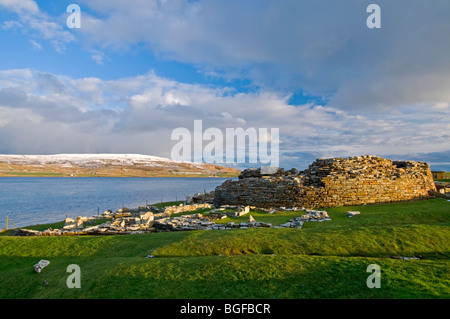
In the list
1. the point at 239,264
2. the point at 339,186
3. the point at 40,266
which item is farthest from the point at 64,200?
the point at 239,264

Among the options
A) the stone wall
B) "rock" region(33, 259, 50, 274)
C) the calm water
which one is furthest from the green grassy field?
the calm water

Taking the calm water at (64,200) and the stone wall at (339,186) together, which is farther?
the calm water at (64,200)

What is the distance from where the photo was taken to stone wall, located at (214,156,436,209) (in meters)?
20.4

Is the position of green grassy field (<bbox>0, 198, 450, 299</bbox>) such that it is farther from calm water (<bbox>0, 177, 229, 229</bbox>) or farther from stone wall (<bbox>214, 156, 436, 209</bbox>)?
calm water (<bbox>0, 177, 229, 229</bbox>)

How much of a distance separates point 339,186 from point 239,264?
15.8m

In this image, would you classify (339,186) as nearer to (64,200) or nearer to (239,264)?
(239,264)

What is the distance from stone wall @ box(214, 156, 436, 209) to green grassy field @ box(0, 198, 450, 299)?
9981 millimetres

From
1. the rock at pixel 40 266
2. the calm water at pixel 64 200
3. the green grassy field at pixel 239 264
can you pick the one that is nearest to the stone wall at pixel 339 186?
the green grassy field at pixel 239 264

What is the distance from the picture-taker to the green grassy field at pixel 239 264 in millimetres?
6178

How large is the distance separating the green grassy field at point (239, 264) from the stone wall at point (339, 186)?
9981 millimetres

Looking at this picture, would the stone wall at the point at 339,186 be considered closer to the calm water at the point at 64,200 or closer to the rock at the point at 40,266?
the rock at the point at 40,266

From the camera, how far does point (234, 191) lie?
2344 centimetres

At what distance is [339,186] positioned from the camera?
2048cm
